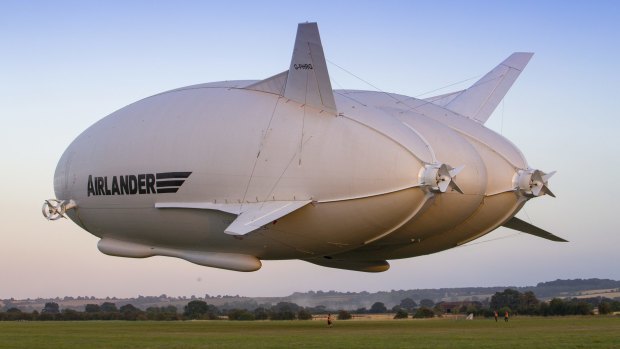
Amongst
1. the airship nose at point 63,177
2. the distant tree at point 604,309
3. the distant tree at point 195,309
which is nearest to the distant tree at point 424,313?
the distant tree at point 604,309

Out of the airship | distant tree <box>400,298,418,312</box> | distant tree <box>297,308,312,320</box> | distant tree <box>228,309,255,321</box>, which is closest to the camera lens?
the airship

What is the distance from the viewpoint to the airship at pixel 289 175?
32.1 m

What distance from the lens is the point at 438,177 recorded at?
104 ft

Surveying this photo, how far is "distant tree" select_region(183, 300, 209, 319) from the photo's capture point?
2958 inches

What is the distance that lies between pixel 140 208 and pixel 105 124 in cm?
555

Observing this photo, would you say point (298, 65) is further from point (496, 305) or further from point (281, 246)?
point (496, 305)

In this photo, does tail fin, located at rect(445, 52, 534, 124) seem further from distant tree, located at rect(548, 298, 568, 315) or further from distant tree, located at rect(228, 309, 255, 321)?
distant tree, located at rect(228, 309, 255, 321)

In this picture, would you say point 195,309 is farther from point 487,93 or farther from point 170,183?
point 170,183

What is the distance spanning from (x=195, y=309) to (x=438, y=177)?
165ft

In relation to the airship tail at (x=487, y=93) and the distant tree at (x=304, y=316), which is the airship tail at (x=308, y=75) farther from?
the distant tree at (x=304, y=316)

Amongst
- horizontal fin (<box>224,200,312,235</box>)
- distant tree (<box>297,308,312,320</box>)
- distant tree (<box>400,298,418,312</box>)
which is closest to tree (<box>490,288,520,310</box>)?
distant tree (<box>297,308,312,320</box>)

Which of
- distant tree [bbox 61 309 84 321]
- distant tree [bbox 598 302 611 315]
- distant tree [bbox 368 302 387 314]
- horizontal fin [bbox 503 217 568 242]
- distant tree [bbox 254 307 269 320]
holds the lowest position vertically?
distant tree [bbox 598 302 611 315]

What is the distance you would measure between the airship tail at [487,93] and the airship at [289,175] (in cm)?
225

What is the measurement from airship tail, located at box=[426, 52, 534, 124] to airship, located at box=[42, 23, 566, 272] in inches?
88.4
